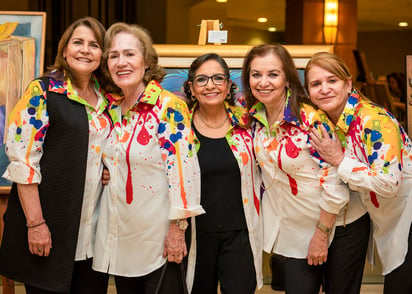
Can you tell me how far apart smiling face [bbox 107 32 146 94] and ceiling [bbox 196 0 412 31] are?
274 centimetres

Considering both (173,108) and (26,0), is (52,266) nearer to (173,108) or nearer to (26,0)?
(173,108)

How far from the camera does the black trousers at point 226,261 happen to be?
257cm

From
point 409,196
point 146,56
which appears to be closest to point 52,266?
point 146,56

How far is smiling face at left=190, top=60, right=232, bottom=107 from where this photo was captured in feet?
8.46

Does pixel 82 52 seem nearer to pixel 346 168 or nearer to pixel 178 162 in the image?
pixel 178 162

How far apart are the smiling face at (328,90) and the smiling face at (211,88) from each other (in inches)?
16.0

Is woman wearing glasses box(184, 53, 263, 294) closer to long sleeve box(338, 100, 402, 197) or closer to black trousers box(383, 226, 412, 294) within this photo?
long sleeve box(338, 100, 402, 197)

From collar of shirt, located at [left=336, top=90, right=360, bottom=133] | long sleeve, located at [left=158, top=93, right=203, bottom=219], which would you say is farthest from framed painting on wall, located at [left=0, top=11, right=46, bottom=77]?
collar of shirt, located at [left=336, top=90, right=360, bottom=133]

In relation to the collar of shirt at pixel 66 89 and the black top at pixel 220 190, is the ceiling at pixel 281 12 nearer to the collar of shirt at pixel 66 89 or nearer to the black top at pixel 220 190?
Answer: the black top at pixel 220 190

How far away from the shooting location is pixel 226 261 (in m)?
2.58

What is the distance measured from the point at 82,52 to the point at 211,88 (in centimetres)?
60

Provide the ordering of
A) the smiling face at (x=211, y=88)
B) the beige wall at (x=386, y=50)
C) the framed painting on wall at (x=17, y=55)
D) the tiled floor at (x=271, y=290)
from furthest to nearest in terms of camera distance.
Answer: the beige wall at (x=386, y=50) < the tiled floor at (x=271, y=290) < the framed painting on wall at (x=17, y=55) < the smiling face at (x=211, y=88)

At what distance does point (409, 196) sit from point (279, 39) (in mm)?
3309

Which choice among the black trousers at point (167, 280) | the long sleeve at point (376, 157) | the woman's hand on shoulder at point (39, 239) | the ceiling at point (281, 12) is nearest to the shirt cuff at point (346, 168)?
the long sleeve at point (376, 157)
